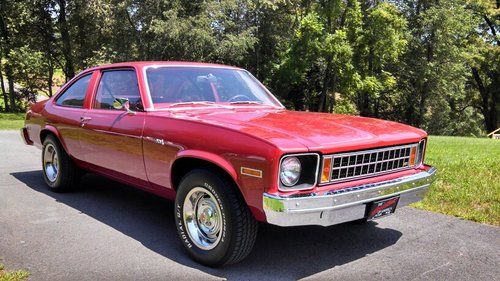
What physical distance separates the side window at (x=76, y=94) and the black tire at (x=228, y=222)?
8.47 ft

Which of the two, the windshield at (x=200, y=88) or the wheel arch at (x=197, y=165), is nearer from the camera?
the wheel arch at (x=197, y=165)

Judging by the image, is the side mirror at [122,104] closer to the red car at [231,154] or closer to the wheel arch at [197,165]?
the red car at [231,154]

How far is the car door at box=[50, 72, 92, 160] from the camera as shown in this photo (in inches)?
221

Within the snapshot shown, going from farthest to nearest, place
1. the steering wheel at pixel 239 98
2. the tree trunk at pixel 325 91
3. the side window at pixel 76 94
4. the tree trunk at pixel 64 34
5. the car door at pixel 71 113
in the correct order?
1. the tree trunk at pixel 325 91
2. the tree trunk at pixel 64 34
3. the side window at pixel 76 94
4. the car door at pixel 71 113
5. the steering wheel at pixel 239 98

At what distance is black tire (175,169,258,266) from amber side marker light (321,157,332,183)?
63 centimetres

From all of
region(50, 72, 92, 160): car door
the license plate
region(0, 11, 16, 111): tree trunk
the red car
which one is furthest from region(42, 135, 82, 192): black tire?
region(0, 11, 16, 111): tree trunk

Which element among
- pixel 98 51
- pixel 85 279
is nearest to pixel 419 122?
pixel 98 51

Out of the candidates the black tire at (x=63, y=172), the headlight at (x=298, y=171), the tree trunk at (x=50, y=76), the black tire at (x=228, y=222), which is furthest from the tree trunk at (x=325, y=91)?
the headlight at (x=298, y=171)

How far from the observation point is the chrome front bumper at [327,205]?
130 inches

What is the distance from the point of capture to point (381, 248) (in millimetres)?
4359

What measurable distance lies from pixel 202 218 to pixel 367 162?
1.43 metres

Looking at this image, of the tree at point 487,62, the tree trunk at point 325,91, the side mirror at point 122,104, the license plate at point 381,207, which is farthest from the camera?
the tree at point 487,62

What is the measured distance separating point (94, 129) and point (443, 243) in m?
3.76

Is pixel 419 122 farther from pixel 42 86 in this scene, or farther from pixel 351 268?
pixel 351 268
